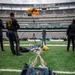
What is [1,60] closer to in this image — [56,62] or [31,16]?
[56,62]

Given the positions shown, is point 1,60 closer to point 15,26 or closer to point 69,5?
point 15,26

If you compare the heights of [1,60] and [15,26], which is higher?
[15,26]

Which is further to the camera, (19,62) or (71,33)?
(71,33)

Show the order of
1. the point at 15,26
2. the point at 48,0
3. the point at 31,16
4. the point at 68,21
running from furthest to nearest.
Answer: the point at 48,0, the point at 31,16, the point at 68,21, the point at 15,26

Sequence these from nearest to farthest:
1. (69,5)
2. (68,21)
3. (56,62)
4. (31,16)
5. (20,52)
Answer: (56,62), (20,52), (68,21), (31,16), (69,5)

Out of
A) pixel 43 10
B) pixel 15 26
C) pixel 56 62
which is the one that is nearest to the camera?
pixel 56 62

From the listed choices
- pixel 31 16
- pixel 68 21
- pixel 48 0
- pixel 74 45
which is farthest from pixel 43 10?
pixel 74 45

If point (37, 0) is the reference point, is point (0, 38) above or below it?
below

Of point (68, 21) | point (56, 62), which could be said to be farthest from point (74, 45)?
point (68, 21)

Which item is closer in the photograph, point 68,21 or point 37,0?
point 68,21

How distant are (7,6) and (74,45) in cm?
5232

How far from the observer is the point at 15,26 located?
7.45 meters

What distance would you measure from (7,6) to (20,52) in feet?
171

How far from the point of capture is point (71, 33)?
862cm
